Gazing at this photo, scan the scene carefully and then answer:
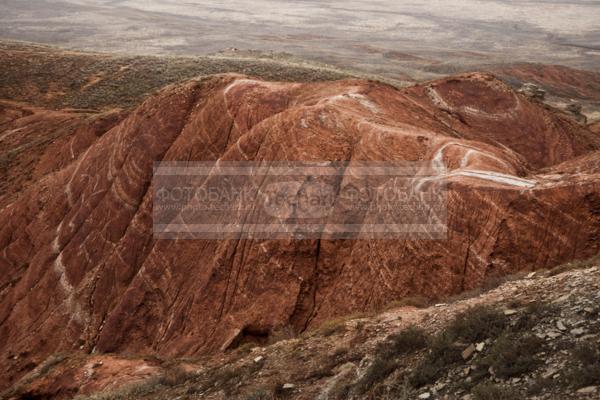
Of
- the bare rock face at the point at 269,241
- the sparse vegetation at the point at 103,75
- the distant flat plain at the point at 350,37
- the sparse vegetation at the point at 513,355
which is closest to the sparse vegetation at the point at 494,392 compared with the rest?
the sparse vegetation at the point at 513,355

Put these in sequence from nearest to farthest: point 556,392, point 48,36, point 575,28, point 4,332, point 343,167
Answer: point 556,392
point 343,167
point 4,332
point 48,36
point 575,28

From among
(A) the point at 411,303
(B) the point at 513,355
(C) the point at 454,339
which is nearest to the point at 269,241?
(A) the point at 411,303

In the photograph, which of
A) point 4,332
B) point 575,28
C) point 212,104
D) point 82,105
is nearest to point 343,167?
point 212,104

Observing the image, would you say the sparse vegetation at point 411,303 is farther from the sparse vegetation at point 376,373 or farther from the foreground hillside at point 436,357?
the sparse vegetation at point 376,373

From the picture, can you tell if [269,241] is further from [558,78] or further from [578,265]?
[558,78]

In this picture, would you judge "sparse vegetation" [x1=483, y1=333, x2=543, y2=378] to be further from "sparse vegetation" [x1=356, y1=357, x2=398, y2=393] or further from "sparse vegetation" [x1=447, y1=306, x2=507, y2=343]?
"sparse vegetation" [x1=356, y1=357, x2=398, y2=393]

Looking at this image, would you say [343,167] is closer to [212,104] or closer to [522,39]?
[212,104]
